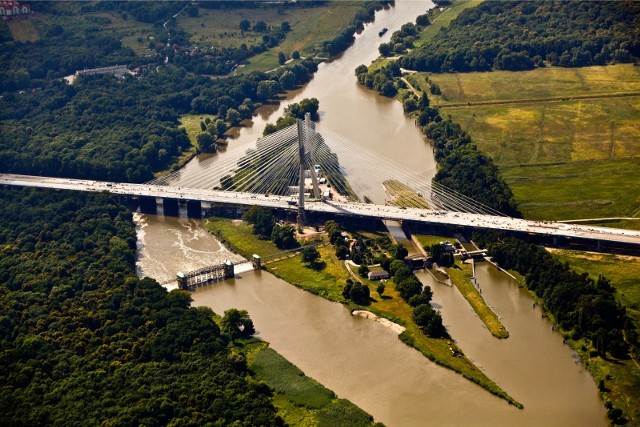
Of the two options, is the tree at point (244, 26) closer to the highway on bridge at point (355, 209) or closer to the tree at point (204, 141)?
the tree at point (204, 141)

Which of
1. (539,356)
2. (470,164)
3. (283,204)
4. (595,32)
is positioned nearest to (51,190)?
(283,204)

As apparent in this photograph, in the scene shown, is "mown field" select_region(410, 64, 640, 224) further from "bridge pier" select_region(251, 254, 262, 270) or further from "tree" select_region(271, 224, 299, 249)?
"bridge pier" select_region(251, 254, 262, 270)

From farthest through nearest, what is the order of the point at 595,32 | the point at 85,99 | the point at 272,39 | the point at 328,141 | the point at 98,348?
the point at 272,39 → the point at 595,32 → the point at 85,99 → the point at 328,141 → the point at 98,348

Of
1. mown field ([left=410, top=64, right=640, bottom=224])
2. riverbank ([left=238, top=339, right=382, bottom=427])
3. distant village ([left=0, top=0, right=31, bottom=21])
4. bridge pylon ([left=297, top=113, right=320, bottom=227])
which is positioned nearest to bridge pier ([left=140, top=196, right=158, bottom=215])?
bridge pylon ([left=297, top=113, right=320, bottom=227])

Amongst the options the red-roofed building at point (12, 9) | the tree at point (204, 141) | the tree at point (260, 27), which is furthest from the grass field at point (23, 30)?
the tree at point (204, 141)

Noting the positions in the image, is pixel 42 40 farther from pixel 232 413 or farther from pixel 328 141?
pixel 232 413

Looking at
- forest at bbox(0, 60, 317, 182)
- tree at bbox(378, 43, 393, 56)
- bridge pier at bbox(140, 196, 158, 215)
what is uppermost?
tree at bbox(378, 43, 393, 56)

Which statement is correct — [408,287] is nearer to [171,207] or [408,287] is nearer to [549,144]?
[171,207]

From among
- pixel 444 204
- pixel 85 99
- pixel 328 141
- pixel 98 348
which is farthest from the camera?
pixel 85 99
